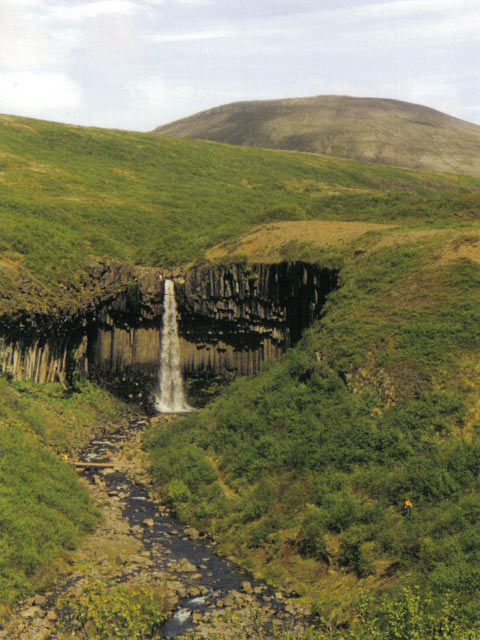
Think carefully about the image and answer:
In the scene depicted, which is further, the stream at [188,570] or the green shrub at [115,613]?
the stream at [188,570]

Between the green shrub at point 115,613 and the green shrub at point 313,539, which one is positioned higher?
the green shrub at point 313,539

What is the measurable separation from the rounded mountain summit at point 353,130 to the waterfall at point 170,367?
100609mm

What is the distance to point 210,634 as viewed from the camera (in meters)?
21.3

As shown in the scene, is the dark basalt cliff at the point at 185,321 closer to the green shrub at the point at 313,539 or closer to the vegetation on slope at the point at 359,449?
the vegetation on slope at the point at 359,449

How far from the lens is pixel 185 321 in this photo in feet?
167

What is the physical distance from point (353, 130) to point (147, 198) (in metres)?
89.5

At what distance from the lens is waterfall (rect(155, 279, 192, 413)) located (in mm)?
49625

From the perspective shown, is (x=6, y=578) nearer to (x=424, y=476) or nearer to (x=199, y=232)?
(x=424, y=476)

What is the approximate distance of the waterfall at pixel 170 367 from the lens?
Result: 49625 mm

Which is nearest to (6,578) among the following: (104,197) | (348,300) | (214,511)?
(214,511)

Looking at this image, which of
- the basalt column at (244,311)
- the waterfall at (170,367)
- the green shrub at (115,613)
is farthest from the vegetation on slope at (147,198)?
the green shrub at (115,613)

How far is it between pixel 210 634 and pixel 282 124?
15511 centimetres

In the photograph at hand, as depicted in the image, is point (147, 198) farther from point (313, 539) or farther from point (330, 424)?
point (313, 539)

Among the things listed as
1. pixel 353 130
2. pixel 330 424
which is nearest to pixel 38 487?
pixel 330 424
